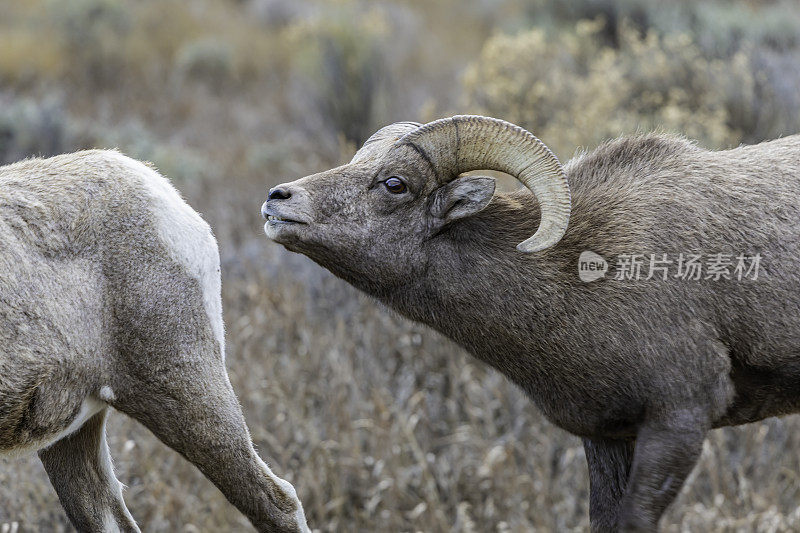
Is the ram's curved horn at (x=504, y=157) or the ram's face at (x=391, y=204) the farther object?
the ram's face at (x=391, y=204)

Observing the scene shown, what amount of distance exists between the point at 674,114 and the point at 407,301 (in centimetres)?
517

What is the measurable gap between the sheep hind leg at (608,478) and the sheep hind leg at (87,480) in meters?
1.85

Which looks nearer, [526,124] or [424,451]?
[424,451]

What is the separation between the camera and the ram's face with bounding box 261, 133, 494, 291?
3.45 meters

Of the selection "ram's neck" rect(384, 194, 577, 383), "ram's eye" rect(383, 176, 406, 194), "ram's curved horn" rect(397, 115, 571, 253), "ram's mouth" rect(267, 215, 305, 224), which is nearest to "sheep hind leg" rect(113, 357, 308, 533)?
"ram's mouth" rect(267, 215, 305, 224)

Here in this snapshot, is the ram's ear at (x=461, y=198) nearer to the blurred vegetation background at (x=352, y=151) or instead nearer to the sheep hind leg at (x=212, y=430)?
the sheep hind leg at (x=212, y=430)

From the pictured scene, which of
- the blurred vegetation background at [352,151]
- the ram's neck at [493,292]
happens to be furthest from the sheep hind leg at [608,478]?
the blurred vegetation background at [352,151]

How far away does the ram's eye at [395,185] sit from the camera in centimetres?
347

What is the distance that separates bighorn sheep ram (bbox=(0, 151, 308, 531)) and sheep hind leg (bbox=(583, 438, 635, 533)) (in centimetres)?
118

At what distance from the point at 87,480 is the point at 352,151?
3.75 metres

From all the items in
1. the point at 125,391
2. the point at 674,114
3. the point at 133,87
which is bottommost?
the point at 133,87

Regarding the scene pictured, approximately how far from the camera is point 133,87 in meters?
15.9

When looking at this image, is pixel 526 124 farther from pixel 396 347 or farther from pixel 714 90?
pixel 396 347

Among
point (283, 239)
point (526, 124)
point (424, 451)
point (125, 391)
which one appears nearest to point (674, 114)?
point (526, 124)
